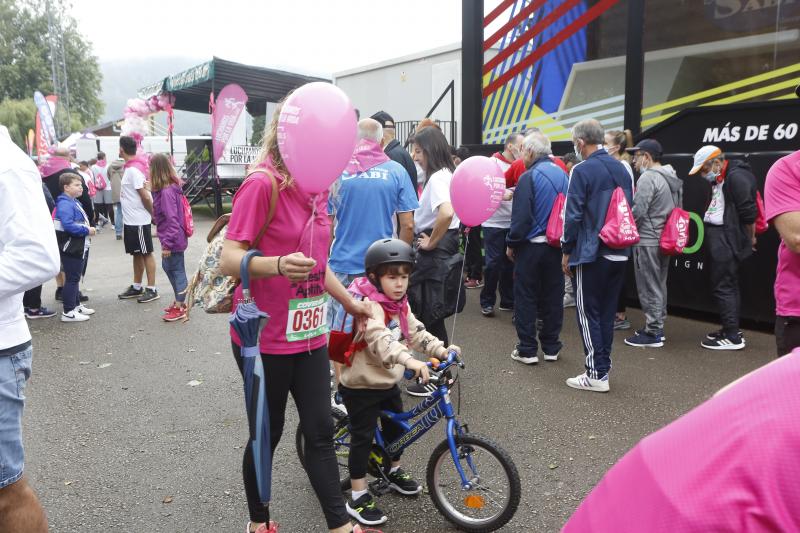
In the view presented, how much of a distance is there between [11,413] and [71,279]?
223 inches

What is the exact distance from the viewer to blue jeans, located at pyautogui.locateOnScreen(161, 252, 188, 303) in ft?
24.2

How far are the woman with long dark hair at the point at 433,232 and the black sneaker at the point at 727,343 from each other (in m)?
2.88

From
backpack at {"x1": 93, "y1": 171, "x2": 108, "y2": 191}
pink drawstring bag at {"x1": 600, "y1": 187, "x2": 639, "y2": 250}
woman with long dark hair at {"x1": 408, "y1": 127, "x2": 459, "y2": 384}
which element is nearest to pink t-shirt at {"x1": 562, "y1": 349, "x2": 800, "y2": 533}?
woman with long dark hair at {"x1": 408, "y1": 127, "x2": 459, "y2": 384}

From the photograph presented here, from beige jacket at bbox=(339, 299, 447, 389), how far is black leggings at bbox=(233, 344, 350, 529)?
289 millimetres

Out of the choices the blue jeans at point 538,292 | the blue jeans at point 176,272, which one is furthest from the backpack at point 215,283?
the blue jeans at point 176,272

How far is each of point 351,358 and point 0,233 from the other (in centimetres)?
155

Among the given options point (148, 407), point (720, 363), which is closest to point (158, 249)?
point (148, 407)

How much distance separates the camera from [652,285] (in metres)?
6.04

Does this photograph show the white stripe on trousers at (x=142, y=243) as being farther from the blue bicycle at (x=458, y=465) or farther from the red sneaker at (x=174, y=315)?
the blue bicycle at (x=458, y=465)

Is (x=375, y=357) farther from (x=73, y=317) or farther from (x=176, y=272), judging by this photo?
(x=73, y=317)

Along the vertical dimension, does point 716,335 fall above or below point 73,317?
above

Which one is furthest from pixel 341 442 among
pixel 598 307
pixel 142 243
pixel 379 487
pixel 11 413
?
pixel 142 243

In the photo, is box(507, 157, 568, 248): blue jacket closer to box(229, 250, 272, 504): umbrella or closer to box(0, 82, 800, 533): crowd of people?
box(0, 82, 800, 533): crowd of people

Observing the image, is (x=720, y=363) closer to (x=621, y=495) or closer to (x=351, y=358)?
(x=351, y=358)
